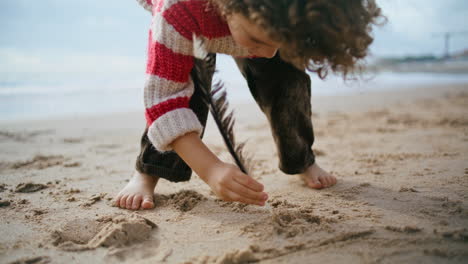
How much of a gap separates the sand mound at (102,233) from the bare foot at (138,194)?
Result: 0.17 metres

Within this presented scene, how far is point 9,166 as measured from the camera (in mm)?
2146

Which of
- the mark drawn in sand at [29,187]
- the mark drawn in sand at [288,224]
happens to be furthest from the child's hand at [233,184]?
the mark drawn in sand at [29,187]

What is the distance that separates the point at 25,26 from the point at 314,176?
41.5 feet

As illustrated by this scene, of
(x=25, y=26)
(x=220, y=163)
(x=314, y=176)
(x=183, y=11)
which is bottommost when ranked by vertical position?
(x=314, y=176)

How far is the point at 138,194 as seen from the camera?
1561 millimetres

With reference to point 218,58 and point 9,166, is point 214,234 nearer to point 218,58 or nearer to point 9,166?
point 218,58

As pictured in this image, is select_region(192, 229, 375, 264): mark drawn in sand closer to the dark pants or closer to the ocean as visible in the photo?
the dark pants

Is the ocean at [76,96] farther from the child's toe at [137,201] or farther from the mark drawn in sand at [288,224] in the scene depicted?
the mark drawn in sand at [288,224]

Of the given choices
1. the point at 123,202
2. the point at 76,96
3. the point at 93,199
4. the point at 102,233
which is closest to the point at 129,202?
the point at 123,202

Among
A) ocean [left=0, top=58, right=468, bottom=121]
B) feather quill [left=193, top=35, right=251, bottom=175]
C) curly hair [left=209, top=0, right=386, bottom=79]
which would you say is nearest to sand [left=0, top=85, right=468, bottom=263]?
feather quill [left=193, top=35, right=251, bottom=175]

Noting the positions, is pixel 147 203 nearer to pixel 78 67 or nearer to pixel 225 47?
pixel 225 47

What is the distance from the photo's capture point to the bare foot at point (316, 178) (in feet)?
5.67

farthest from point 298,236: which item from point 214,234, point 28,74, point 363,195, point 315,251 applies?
point 28,74

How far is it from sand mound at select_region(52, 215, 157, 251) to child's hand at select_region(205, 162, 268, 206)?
1.00 ft
